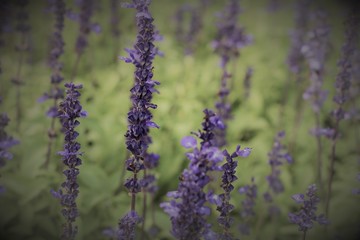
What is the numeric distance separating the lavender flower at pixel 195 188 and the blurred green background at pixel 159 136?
1803 mm

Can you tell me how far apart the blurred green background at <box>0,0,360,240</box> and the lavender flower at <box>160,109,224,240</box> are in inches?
71.0

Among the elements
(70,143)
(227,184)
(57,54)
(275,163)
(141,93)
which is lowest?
(227,184)

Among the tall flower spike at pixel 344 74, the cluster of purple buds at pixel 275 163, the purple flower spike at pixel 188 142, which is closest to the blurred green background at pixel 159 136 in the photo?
the cluster of purple buds at pixel 275 163

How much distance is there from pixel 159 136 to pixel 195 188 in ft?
11.4

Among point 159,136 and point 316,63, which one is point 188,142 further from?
point 159,136

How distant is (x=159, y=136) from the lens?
5.56m

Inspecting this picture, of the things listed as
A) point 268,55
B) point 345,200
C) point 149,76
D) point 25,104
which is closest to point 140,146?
point 149,76

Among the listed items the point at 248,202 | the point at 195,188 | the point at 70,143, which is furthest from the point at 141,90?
the point at 248,202

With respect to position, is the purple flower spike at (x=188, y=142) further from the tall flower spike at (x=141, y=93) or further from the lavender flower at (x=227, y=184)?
the tall flower spike at (x=141, y=93)

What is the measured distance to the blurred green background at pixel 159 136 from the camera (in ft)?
13.2

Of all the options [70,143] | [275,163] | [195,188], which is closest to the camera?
[195,188]

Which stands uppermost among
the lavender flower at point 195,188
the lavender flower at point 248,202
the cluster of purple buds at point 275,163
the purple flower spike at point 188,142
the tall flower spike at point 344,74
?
the tall flower spike at point 344,74

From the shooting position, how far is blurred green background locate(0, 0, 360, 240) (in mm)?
4012

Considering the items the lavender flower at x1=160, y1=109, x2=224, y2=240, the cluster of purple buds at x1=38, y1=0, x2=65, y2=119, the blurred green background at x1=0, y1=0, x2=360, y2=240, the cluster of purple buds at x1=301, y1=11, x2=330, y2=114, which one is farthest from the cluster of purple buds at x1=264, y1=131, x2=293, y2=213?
the cluster of purple buds at x1=38, y1=0, x2=65, y2=119
